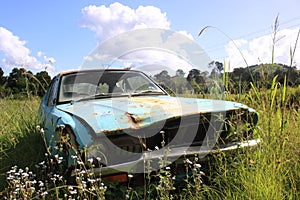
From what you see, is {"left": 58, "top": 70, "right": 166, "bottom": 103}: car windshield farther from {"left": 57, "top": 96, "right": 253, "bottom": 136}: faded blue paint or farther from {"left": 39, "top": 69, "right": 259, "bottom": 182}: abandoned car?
{"left": 57, "top": 96, "right": 253, "bottom": 136}: faded blue paint

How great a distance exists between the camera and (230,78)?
11.9 feet

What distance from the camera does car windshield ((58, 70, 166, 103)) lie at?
334cm

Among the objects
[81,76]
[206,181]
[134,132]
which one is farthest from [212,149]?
[81,76]

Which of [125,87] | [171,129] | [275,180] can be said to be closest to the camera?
[275,180]

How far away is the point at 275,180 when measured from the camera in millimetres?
2154

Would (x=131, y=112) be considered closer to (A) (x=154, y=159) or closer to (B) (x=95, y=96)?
(A) (x=154, y=159)

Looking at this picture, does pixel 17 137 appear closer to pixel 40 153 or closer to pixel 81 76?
pixel 40 153

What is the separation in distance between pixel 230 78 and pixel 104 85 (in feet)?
5.59

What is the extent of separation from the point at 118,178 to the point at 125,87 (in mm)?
1847

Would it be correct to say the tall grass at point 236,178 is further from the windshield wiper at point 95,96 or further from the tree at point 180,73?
the tree at point 180,73

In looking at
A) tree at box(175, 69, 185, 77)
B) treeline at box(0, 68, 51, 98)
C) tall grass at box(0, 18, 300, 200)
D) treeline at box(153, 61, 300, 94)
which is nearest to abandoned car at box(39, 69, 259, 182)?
tall grass at box(0, 18, 300, 200)

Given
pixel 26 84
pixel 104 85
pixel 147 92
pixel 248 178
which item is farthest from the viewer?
pixel 26 84

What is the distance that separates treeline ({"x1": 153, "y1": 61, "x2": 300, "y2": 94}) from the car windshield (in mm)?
635

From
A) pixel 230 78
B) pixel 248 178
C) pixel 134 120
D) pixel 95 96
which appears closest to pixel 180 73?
pixel 230 78
